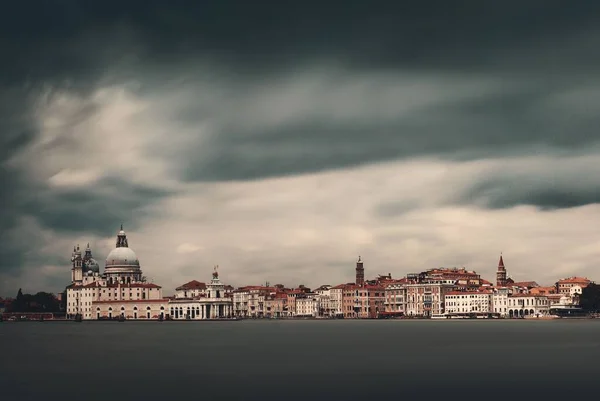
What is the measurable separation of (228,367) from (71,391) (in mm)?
12955

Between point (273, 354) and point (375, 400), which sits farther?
point (273, 354)

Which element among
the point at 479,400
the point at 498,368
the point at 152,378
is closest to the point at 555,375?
the point at 498,368

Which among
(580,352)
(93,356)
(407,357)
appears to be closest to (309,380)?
(407,357)

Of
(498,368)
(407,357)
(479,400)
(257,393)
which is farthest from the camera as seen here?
(407,357)

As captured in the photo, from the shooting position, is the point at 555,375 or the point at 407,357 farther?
the point at 407,357

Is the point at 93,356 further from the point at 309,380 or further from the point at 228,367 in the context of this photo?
the point at 309,380

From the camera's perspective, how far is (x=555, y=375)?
4462 centimetres

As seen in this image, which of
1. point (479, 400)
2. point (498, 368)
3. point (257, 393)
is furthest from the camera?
point (498, 368)

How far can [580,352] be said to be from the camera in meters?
62.7

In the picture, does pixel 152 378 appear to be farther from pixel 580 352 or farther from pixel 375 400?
pixel 580 352

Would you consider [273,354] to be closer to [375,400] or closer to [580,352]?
[580,352]

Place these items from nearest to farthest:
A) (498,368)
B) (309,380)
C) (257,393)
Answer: (257,393) → (309,380) → (498,368)

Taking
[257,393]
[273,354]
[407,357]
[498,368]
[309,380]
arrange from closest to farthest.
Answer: [257,393] < [309,380] < [498,368] < [407,357] < [273,354]

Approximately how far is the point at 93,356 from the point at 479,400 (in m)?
32.2
